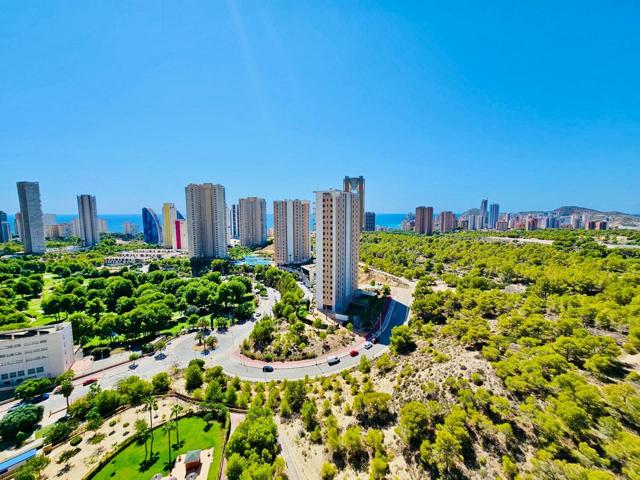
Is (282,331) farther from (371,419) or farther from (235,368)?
(371,419)

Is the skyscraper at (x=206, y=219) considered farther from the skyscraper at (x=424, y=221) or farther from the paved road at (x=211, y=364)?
the skyscraper at (x=424, y=221)

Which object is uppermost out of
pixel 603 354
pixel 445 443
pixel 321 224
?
pixel 321 224

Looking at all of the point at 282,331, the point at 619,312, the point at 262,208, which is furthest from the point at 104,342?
the point at 262,208

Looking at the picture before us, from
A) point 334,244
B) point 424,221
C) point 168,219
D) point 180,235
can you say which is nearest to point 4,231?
point 168,219

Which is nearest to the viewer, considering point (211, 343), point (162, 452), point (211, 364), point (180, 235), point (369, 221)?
point (162, 452)

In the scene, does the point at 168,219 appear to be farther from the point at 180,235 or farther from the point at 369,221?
the point at 369,221

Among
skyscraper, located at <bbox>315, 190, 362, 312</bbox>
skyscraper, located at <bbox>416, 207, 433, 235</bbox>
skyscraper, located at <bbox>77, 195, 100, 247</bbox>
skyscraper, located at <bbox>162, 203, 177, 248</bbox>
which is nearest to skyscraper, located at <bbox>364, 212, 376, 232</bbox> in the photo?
skyscraper, located at <bbox>416, 207, 433, 235</bbox>
